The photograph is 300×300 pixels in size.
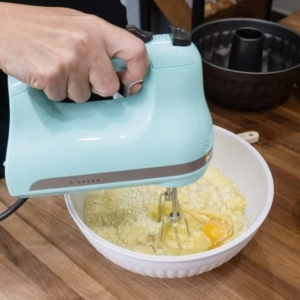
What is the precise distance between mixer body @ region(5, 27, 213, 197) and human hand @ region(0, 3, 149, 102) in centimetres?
3

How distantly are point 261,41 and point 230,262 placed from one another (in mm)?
485

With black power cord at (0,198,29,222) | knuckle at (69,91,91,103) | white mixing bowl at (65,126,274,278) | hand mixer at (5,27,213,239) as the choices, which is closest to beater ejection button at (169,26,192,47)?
hand mixer at (5,27,213,239)

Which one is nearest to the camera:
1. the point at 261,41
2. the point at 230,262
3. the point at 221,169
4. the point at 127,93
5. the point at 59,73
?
the point at 59,73

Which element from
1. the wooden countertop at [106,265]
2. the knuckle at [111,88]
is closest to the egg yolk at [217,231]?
the wooden countertop at [106,265]

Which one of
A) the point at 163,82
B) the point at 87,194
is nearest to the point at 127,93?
the point at 163,82

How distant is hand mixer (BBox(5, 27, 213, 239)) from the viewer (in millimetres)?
519

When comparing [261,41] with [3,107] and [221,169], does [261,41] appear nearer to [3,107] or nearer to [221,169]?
[221,169]

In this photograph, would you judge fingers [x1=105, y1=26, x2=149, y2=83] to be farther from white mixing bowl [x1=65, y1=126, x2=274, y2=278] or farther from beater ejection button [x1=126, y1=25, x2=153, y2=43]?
white mixing bowl [x1=65, y1=126, x2=274, y2=278]

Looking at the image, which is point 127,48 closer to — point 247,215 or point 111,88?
point 111,88

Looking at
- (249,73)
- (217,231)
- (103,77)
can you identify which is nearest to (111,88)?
(103,77)

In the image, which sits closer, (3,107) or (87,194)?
(87,194)

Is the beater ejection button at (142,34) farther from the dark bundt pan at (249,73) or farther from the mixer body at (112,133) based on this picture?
the dark bundt pan at (249,73)

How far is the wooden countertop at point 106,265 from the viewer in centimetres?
66

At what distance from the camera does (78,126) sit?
1.76 feet
